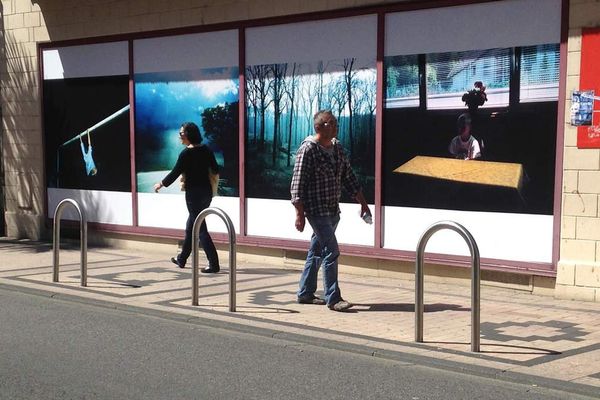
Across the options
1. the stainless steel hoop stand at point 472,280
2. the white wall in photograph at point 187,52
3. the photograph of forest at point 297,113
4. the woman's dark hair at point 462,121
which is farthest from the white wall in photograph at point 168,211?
the stainless steel hoop stand at point 472,280

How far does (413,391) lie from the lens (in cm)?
567

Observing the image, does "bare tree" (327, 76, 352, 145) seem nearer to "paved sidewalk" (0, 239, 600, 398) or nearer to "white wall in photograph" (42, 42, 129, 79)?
"paved sidewalk" (0, 239, 600, 398)

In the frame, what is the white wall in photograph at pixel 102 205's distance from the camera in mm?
13242

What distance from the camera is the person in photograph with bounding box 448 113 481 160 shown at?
941 centimetres

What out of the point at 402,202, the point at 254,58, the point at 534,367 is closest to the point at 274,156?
the point at 254,58

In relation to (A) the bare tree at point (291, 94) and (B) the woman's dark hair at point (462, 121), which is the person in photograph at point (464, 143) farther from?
(A) the bare tree at point (291, 94)

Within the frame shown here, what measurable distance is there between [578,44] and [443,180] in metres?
2.10

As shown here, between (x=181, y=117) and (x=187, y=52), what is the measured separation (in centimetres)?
92

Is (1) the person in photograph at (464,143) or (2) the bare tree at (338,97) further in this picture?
(2) the bare tree at (338,97)

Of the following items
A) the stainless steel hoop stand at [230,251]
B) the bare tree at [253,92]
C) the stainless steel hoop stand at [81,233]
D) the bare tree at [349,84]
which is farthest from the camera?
the bare tree at [253,92]

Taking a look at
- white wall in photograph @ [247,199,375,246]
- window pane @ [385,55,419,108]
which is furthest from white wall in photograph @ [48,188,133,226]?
window pane @ [385,55,419,108]

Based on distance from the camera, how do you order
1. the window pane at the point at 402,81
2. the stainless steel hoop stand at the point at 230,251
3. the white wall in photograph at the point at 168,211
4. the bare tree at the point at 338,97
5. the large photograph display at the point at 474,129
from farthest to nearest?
the white wall in photograph at the point at 168,211 → the bare tree at the point at 338,97 → the window pane at the point at 402,81 → the large photograph display at the point at 474,129 → the stainless steel hoop stand at the point at 230,251

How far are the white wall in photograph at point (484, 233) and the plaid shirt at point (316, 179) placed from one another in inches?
51.5

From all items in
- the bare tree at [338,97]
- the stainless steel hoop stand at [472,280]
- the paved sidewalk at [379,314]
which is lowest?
the paved sidewalk at [379,314]
